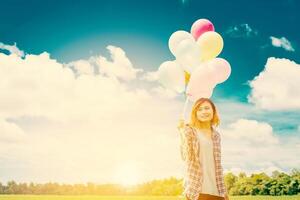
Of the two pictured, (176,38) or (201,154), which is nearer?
(201,154)

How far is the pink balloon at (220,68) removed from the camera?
5.18 m

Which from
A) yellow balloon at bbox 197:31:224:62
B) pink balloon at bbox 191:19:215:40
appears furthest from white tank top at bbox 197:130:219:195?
pink balloon at bbox 191:19:215:40

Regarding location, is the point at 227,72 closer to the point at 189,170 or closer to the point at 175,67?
the point at 175,67

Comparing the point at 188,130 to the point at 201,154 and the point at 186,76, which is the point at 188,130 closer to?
the point at 201,154

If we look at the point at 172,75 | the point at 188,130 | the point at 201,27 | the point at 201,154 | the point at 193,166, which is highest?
the point at 201,27

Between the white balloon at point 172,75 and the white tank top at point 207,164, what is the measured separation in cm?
67

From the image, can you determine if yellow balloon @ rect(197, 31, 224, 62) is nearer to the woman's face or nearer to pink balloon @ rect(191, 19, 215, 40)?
pink balloon @ rect(191, 19, 215, 40)

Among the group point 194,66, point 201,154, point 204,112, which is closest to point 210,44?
point 194,66

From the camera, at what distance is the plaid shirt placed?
4617mm

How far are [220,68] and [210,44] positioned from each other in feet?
1.09

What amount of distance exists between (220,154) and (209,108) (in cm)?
47

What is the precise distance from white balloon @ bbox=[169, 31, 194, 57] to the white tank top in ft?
3.61

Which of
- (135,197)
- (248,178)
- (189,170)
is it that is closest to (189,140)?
(189,170)

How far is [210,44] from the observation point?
5379mm
